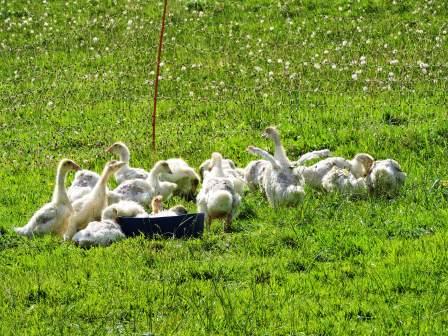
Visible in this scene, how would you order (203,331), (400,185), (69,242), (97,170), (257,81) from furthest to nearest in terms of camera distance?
(257,81) < (97,170) < (400,185) < (69,242) < (203,331)

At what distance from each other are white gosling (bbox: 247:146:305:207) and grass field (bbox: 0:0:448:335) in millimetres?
247

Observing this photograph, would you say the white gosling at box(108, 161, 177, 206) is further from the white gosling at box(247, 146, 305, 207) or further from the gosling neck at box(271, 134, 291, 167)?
the gosling neck at box(271, 134, 291, 167)

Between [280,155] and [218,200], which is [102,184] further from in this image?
[280,155]

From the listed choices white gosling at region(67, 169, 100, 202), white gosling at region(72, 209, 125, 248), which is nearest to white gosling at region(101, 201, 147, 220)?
white gosling at region(72, 209, 125, 248)

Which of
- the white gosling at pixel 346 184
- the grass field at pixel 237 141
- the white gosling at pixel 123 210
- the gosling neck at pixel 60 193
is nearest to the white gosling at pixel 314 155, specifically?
the grass field at pixel 237 141

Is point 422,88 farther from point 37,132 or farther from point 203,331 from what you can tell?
point 203,331

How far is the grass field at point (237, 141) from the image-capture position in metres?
10.1

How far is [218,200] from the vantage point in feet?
42.7

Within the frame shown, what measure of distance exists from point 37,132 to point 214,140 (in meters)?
4.03

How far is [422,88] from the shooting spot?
20.2 m

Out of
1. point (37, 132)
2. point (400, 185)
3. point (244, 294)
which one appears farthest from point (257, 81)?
point (244, 294)

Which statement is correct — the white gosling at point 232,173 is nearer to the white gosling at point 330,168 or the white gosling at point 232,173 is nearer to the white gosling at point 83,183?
the white gosling at point 330,168

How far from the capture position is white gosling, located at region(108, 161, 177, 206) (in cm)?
1436

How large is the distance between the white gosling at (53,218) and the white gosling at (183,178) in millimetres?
2278
